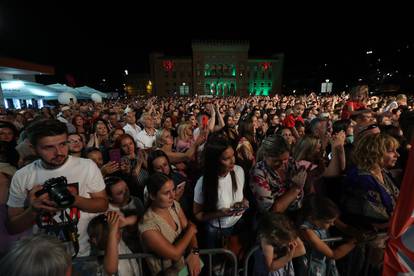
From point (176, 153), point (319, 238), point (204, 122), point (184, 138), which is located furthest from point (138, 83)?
point (319, 238)

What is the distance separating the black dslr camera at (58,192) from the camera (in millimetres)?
1716

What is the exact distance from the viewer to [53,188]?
1725 millimetres

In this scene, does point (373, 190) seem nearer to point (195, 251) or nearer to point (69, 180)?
point (195, 251)

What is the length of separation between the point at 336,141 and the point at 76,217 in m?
3.00

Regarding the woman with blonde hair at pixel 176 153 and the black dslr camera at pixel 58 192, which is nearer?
the black dslr camera at pixel 58 192

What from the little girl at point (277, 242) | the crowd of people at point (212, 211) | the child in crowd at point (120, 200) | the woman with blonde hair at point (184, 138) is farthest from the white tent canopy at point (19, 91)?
the little girl at point (277, 242)

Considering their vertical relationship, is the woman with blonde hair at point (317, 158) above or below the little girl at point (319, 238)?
above

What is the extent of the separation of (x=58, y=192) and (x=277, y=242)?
6.05ft

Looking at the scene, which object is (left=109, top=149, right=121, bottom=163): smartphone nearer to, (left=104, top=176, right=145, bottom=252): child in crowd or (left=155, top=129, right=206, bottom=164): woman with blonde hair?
(left=155, top=129, right=206, bottom=164): woman with blonde hair

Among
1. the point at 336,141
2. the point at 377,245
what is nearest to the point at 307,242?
the point at 377,245

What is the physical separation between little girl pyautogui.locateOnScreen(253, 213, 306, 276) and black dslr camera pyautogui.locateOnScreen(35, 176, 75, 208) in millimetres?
1646

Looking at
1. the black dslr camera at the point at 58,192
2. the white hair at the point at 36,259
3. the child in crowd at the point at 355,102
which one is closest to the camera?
the white hair at the point at 36,259

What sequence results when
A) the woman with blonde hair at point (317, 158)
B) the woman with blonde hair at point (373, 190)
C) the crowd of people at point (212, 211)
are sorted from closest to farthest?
the crowd of people at point (212, 211), the woman with blonde hair at point (373, 190), the woman with blonde hair at point (317, 158)

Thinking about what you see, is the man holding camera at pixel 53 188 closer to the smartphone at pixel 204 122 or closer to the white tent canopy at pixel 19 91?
the smartphone at pixel 204 122
